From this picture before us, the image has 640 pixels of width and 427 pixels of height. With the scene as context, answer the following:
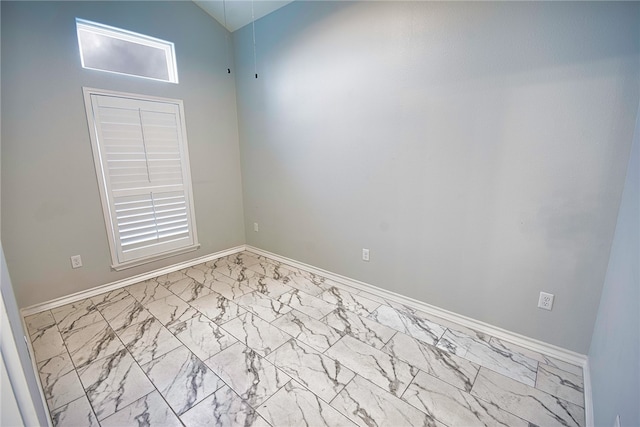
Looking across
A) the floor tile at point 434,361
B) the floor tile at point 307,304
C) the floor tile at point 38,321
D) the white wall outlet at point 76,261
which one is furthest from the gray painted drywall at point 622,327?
the white wall outlet at point 76,261

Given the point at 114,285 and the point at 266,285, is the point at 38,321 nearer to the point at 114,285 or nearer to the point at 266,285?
the point at 114,285

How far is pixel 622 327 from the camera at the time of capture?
45.3 inches

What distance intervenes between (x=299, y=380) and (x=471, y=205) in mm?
1715

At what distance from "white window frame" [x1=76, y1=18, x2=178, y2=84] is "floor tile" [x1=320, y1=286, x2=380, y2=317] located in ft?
9.37

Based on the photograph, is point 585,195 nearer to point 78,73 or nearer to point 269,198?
point 269,198

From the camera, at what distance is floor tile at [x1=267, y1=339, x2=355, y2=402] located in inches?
64.2

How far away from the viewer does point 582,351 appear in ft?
5.87

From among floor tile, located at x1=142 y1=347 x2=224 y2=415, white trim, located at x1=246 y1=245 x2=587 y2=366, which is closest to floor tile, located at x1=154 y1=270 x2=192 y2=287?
floor tile, located at x1=142 y1=347 x2=224 y2=415

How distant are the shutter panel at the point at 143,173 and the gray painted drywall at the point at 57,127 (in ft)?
0.40

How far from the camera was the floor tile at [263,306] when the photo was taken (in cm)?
238

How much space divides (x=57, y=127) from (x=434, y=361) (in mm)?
3562

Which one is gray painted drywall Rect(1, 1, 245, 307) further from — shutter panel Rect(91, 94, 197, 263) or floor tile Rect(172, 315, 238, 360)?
floor tile Rect(172, 315, 238, 360)

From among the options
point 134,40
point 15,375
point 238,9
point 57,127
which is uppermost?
point 238,9

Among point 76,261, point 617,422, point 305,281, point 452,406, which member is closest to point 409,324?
point 452,406
